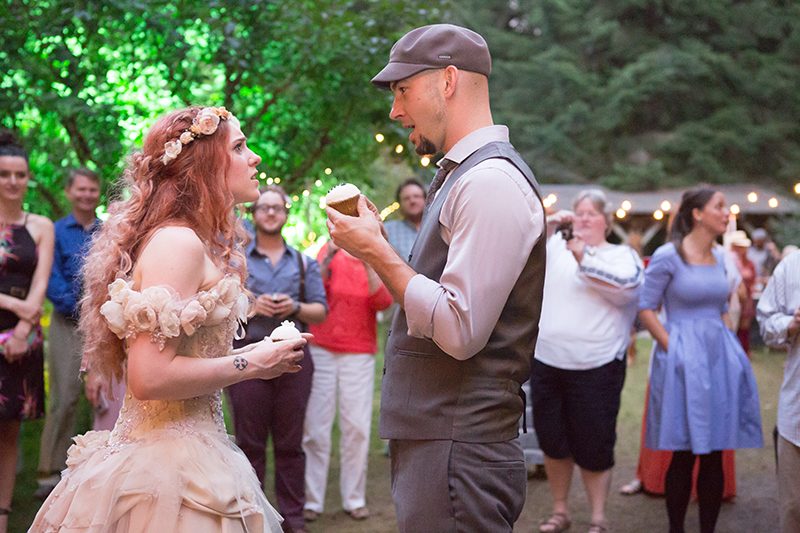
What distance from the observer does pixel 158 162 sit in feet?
9.23

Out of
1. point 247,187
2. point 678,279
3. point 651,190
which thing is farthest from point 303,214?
point 651,190

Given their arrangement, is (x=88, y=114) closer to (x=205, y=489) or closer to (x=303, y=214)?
(x=205, y=489)

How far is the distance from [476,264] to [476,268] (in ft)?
0.03

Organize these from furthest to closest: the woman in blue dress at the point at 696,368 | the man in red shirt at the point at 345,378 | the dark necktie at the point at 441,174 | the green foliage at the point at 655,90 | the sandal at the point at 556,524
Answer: the green foliage at the point at 655,90 < the man in red shirt at the point at 345,378 < the sandal at the point at 556,524 < the woman in blue dress at the point at 696,368 < the dark necktie at the point at 441,174

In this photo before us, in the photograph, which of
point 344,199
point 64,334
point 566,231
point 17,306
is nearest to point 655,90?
point 566,231

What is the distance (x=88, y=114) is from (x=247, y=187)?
3796 mm

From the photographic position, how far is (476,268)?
240 cm

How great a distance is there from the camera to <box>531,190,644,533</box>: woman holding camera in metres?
5.58

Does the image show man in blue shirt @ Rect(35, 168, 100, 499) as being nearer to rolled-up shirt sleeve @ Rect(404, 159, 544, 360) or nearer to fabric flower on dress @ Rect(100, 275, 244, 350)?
fabric flower on dress @ Rect(100, 275, 244, 350)

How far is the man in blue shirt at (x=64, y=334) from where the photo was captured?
6.20 meters

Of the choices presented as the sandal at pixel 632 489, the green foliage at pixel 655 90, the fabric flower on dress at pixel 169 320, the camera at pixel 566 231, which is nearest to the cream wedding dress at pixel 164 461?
the fabric flower on dress at pixel 169 320

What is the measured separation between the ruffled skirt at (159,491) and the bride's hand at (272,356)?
0.93 ft

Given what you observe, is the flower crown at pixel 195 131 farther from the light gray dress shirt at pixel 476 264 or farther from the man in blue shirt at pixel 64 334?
the man in blue shirt at pixel 64 334

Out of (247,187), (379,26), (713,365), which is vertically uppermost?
(379,26)
